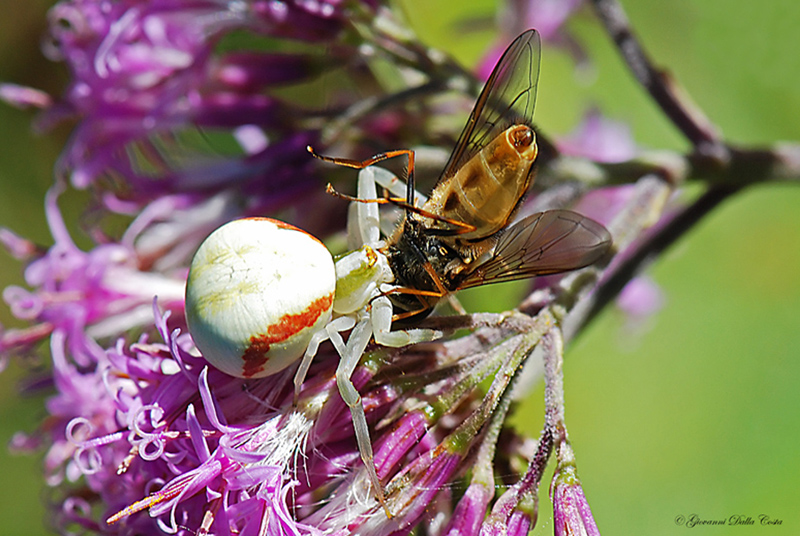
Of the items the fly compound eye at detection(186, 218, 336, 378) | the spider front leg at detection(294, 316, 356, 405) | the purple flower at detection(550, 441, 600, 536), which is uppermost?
the fly compound eye at detection(186, 218, 336, 378)

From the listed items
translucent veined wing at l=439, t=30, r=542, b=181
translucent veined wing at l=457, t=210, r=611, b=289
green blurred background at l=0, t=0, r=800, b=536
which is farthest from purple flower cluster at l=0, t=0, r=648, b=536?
green blurred background at l=0, t=0, r=800, b=536

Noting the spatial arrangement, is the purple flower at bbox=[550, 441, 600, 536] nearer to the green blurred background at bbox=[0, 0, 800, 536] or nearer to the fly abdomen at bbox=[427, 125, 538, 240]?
the fly abdomen at bbox=[427, 125, 538, 240]

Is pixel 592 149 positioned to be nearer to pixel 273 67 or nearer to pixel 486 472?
pixel 273 67

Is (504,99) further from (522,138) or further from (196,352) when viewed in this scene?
(196,352)

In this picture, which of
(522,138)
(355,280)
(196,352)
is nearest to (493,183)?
(522,138)

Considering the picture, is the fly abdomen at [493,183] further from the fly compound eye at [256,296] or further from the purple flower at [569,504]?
the purple flower at [569,504]

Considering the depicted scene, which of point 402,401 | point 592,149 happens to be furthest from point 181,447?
point 592,149

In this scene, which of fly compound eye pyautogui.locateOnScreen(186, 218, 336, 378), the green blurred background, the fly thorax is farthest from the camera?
the green blurred background
